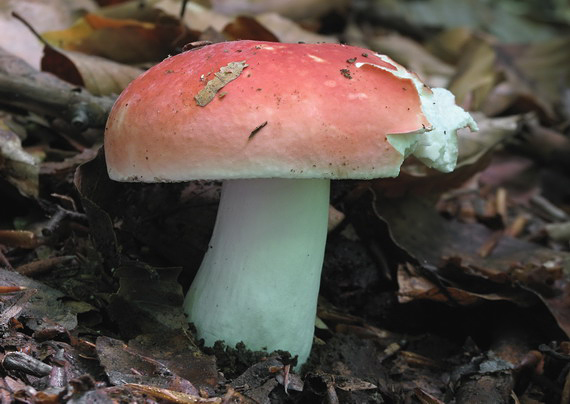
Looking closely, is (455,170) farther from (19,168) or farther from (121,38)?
(19,168)

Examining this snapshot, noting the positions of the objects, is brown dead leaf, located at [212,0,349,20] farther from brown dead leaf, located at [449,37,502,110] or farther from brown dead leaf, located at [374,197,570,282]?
brown dead leaf, located at [374,197,570,282]

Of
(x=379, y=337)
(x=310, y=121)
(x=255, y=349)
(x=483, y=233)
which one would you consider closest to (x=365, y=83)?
(x=310, y=121)

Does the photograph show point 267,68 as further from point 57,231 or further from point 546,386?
point 546,386

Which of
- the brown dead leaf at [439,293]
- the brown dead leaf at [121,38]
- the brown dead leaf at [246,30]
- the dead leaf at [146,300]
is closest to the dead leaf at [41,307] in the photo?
the dead leaf at [146,300]

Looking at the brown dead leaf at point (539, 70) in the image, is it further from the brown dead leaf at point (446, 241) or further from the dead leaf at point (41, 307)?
the dead leaf at point (41, 307)

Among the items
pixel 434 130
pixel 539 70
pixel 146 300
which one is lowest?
pixel 539 70

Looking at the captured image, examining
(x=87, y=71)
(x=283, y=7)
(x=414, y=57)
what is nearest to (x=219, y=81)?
(x=87, y=71)
